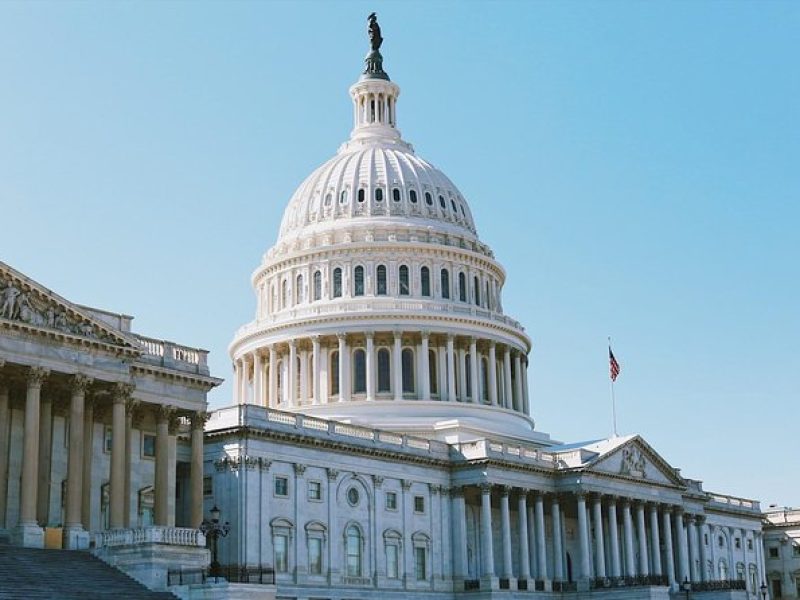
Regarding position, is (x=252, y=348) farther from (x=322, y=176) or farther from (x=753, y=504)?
(x=753, y=504)

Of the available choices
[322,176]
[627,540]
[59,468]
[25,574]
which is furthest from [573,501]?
[25,574]

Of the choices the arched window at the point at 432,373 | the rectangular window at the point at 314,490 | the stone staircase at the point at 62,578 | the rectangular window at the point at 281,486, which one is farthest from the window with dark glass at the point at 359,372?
the stone staircase at the point at 62,578

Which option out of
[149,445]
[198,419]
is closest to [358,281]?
[198,419]

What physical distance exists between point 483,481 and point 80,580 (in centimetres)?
4111

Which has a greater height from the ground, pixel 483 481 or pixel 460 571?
pixel 483 481

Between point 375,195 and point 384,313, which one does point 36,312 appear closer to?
point 384,313

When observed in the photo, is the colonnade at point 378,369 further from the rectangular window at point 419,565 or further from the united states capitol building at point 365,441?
the rectangular window at point 419,565

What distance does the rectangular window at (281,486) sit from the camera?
78.5 meters

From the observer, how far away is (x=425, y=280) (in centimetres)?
11150

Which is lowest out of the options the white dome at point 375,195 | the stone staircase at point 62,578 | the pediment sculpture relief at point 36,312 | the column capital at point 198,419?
the stone staircase at point 62,578

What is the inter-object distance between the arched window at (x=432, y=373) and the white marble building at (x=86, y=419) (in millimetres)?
38897

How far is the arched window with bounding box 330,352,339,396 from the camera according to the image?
106 m

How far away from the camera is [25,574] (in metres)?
52.6

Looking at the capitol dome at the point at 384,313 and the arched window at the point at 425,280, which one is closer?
the capitol dome at the point at 384,313
